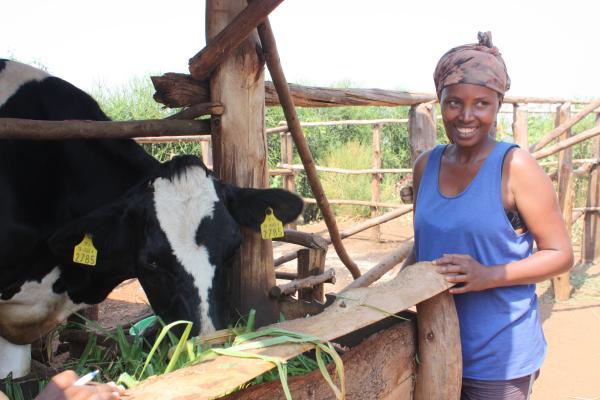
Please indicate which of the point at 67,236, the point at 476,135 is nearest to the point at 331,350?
the point at 476,135

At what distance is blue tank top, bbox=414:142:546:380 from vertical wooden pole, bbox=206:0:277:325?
3.51ft

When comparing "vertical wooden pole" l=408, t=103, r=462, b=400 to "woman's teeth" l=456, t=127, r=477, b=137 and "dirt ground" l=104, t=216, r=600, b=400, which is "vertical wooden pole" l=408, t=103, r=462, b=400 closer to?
"woman's teeth" l=456, t=127, r=477, b=137

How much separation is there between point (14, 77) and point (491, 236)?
8.79 feet

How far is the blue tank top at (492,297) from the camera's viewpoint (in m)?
1.81

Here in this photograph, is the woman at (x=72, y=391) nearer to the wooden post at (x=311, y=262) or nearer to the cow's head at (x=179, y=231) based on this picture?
the cow's head at (x=179, y=231)

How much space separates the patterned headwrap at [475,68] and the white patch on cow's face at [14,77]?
234 centimetres

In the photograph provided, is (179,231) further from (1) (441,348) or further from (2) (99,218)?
(1) (441,348)

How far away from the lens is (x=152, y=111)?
15.4 metres

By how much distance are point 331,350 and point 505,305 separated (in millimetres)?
722

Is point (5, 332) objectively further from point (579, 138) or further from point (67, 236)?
point (579, 138)

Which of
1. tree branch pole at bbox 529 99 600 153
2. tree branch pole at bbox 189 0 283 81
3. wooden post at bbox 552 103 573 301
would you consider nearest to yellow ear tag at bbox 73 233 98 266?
tree branch pole at bbox 189 0 283 81

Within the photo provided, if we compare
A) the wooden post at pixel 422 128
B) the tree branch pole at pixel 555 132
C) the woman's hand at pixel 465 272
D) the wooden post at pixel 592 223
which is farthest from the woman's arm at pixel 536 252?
the wooden post at pixel 592 223

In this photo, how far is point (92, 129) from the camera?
101 inches

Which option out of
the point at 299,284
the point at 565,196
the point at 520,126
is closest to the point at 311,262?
the point at 299,284
